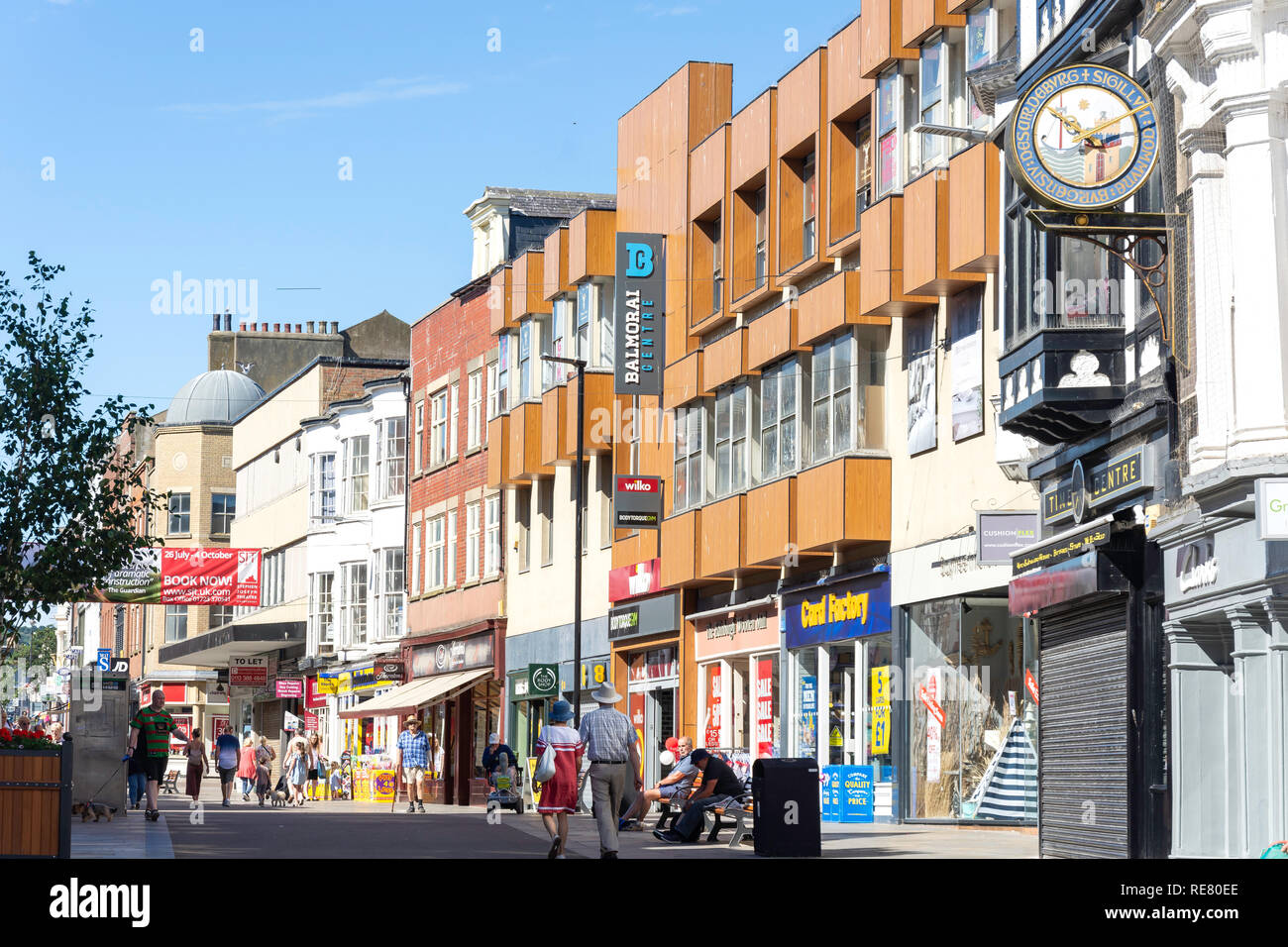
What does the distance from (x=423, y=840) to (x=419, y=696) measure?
2376 cm

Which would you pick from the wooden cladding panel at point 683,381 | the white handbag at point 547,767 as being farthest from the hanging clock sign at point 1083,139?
the wooden cladding panel at point 683,381

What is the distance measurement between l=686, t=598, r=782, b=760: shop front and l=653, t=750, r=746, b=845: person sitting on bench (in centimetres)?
773

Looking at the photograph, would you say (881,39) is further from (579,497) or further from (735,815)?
(735,815)

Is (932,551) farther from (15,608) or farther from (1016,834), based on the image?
(15,608)

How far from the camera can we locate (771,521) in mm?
32594

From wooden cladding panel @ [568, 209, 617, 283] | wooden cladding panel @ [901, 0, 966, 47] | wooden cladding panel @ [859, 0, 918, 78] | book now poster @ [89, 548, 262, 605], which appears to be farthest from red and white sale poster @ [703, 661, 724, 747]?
book now poster @ [89, 548, 262, 605]

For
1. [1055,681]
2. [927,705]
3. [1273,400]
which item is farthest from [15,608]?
[1273,400]

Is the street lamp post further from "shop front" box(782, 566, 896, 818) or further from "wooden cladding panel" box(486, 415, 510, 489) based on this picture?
"wooden cladding panel" box(486, 415, 510, 489)

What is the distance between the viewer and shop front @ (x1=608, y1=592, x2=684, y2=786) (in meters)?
38.5

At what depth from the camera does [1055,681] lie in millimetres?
22812

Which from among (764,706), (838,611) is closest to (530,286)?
(764,706)

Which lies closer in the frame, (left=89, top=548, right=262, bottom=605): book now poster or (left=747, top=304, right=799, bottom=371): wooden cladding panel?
(left=747, top=304, right=799, bottom=371): wooden cladding panel

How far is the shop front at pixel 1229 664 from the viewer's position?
55.1 ft
